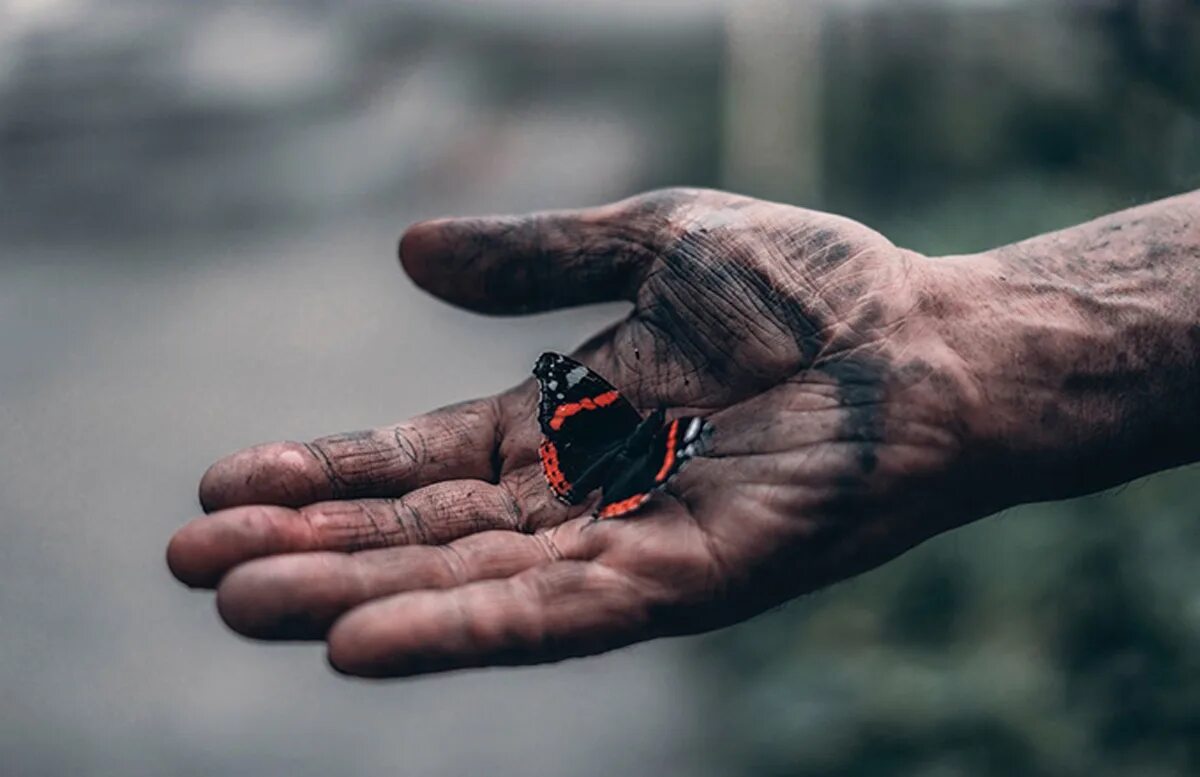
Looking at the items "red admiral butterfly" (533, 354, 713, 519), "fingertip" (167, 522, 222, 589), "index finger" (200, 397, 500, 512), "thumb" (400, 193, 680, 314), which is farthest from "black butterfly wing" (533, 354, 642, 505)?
"fingertip" (167, 522, 222, 589)

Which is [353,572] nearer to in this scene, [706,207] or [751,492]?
[751,492]

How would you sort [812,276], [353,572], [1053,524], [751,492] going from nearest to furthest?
[353,572]
[751,492]
[812,276]
[1053,524]

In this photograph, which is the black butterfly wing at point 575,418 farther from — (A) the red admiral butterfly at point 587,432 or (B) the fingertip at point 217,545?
(B) the fingertip at point 217,545

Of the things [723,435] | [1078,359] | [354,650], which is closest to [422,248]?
[723,435]

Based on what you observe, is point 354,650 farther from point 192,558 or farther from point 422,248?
point 422,248

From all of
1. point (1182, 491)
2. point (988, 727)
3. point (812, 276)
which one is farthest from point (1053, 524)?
point (812, 276)

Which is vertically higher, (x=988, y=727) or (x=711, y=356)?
(x=711, y=356)

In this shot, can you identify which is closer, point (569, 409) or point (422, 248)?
point (569, 409)

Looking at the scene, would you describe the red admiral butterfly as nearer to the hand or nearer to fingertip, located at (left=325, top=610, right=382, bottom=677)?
the hand
